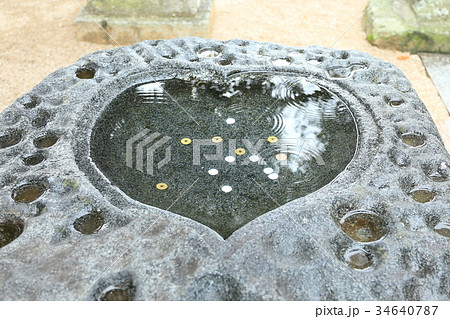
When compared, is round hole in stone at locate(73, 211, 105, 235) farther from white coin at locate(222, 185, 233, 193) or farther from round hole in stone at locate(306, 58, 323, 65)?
round hole in stone at locate(306, 58, 323, 65)

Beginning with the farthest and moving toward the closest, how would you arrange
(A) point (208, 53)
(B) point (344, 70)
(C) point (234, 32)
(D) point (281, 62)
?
(C) point (234, 32)
(A) point (208, 53)
(D) point (281, 62)
(B) point (344, 70)

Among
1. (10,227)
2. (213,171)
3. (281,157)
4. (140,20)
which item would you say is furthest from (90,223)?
(140,20)

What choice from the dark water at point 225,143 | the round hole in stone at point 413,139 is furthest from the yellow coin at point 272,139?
the round hole in stone at point 413,139

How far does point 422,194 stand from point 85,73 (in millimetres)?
2189

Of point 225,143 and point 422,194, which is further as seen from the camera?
point 225,143

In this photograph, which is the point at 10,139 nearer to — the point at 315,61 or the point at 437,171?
the point at 315,61

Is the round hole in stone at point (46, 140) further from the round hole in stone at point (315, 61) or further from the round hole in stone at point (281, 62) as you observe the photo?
the round hole in stone at point (315, 61)

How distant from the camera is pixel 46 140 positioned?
254 cm

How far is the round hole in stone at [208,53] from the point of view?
334 centimetres

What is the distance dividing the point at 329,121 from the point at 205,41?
3.89ft

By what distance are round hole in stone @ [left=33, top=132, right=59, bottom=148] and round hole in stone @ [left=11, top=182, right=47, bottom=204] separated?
1.12ft

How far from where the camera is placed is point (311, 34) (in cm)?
594

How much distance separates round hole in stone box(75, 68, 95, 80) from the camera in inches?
123
